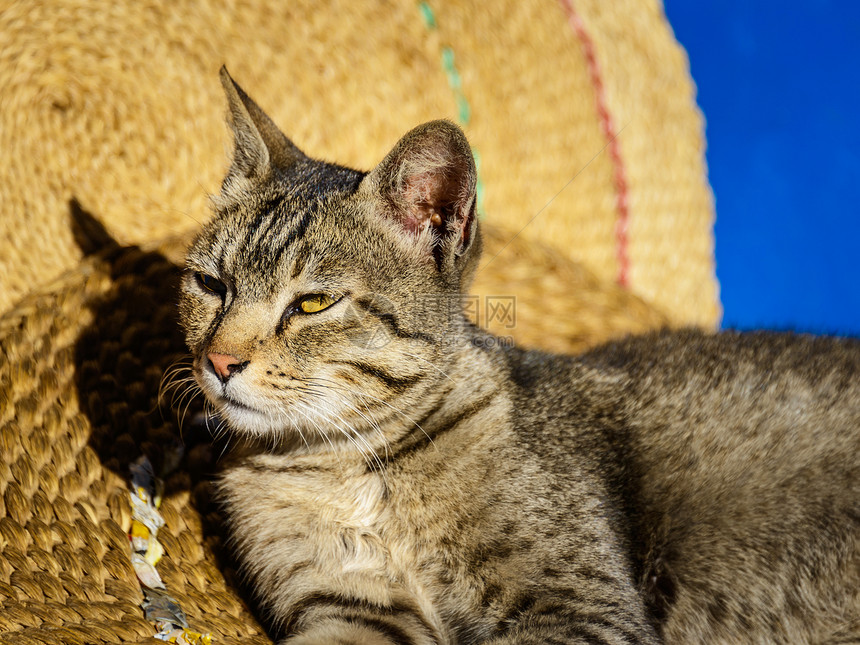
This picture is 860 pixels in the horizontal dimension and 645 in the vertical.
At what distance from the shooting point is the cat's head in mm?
1557

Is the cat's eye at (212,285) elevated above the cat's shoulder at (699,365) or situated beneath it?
situated beneath

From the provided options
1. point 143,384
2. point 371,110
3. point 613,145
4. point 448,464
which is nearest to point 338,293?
point 448,464

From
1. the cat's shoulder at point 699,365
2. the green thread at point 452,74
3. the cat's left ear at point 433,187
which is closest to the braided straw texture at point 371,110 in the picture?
the green thread at point 452,74

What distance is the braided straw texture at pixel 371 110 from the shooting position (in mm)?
2469

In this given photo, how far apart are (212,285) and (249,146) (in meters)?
0.38

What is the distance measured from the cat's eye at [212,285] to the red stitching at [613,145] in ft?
8.41

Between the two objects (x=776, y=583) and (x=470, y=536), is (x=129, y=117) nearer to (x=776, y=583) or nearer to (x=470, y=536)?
(x=470, y=536)

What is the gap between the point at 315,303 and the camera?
162 cm

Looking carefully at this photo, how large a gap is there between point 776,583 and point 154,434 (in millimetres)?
1537

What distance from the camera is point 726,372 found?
76.4 inches

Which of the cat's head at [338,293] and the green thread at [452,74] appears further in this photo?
the green thread at [452,74]

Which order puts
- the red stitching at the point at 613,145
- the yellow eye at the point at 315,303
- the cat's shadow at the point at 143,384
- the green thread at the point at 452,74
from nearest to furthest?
1. the yellow eye at the point at 315,303
2. the cat's shadow at the point at 143,384
3. the green thread at the point at 452,74
4. the red stitching at the point at 613,145

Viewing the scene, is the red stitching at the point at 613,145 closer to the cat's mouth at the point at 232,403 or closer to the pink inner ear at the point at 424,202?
Result: the pink inner ear at the point at 424,202

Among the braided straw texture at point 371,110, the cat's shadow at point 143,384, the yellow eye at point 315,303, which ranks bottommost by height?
the cat's shadow at point 143,384
